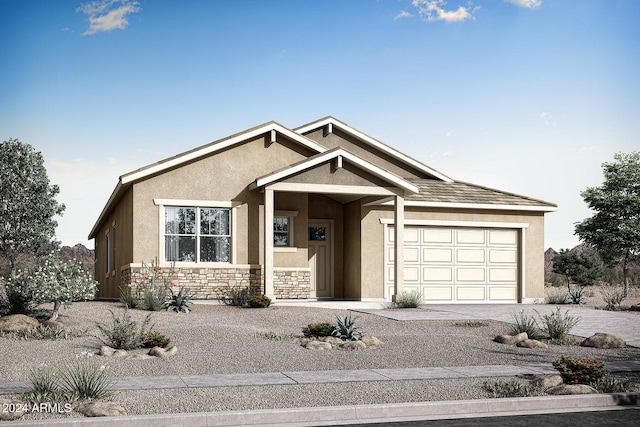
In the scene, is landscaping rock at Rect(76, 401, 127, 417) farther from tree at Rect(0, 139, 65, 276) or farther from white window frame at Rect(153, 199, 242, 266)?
tree at Rect(0, 139, 65, 276)

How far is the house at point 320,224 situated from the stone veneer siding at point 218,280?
34mm

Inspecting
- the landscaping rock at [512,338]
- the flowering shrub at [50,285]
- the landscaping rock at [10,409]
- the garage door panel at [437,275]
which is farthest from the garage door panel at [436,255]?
the landscaping rock at [10,409]

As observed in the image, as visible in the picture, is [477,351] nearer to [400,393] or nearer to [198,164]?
[400,393]

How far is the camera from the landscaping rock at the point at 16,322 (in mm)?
14696

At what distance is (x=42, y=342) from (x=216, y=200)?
9.70 metres

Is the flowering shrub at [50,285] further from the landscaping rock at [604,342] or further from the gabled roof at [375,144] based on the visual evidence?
the gabled roof at [375,144]

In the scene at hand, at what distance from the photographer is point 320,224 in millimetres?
25531

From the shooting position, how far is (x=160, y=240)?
21891 mm

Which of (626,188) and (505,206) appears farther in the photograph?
(626,188)

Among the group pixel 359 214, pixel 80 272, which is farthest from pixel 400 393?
pixel 359 214

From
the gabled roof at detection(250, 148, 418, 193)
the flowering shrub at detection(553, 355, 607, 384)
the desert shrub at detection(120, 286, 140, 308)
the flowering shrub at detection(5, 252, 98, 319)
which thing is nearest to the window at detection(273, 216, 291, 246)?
the gabled roof at detection(250, 148, 418, 193)

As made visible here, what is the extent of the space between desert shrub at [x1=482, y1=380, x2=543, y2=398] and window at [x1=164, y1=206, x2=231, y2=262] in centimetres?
1350

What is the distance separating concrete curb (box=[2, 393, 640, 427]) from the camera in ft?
25.6

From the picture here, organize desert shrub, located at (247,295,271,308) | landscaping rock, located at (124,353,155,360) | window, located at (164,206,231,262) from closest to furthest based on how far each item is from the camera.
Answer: landscaping rock, located at (124,353,155,360) → desert shrub, located at (247,295,271,308) → window, located at (164,206,231,262)
